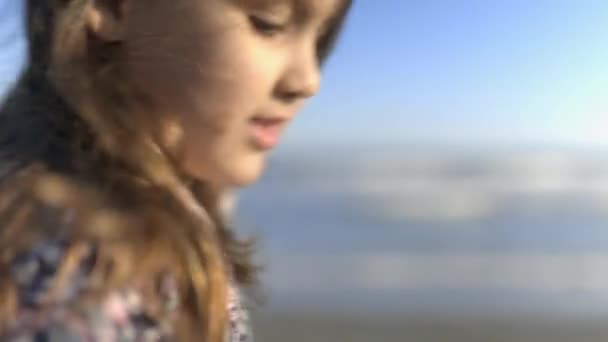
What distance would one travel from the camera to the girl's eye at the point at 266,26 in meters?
1.00

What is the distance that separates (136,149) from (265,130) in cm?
15

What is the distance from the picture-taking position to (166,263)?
0.87 m

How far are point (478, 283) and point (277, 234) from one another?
1.55 ft

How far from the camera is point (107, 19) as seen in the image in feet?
3.21

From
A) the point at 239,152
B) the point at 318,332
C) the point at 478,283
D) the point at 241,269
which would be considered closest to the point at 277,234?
the point at 318,332

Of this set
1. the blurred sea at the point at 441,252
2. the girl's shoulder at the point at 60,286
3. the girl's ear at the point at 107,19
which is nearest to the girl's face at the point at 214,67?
the girl's ear at the point at 107,19

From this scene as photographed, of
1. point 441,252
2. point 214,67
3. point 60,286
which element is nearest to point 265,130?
point 214,67

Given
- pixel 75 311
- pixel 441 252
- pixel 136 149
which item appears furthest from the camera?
pixel 441 252

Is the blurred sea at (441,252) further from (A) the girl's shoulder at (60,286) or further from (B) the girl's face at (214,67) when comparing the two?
(A) the girl's shoulder at (60,286)

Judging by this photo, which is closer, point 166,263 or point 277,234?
point 166,263

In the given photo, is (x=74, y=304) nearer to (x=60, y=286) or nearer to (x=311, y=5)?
(x=60, y=286)

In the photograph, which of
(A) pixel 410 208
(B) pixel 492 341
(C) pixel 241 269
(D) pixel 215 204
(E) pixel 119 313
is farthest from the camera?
(A) pixel 410 208

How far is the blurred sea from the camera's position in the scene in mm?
2697

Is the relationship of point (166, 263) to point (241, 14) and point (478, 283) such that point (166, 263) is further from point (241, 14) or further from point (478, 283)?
point (478, 283)
